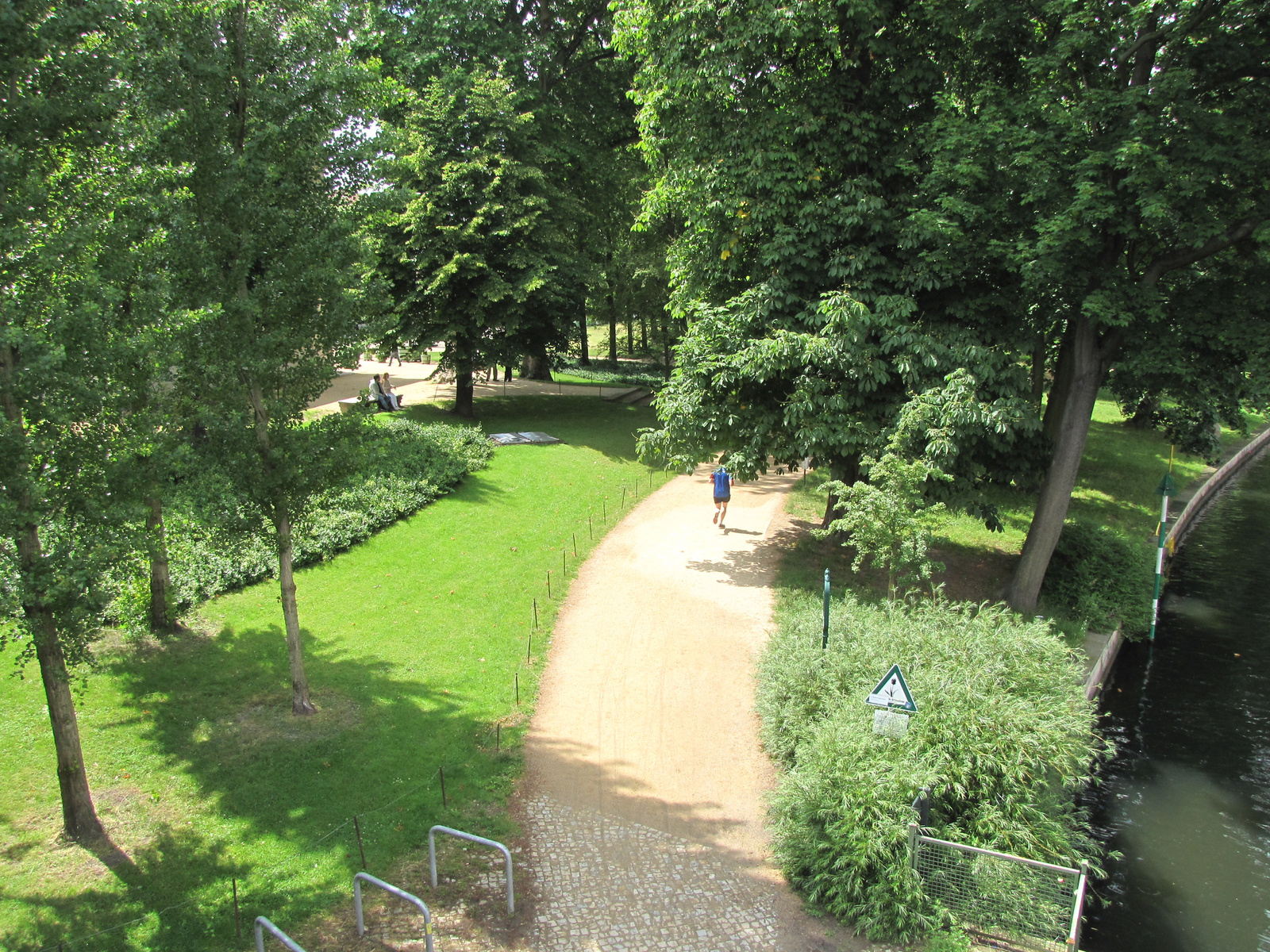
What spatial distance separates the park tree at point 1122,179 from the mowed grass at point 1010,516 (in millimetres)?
4102

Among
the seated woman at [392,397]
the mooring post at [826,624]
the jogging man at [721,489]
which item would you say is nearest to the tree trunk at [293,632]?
the mooring post at [826,624]

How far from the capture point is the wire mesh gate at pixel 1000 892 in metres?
8.50

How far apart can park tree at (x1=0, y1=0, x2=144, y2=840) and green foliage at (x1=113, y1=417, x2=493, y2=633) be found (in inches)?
31.3

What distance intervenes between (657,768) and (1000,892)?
4.29m

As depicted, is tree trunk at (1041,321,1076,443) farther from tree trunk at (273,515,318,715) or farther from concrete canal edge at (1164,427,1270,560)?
tree trunk at (273,515,318,715)

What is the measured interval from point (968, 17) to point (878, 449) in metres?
7.79

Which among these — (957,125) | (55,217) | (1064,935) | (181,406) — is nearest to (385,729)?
(181,406)

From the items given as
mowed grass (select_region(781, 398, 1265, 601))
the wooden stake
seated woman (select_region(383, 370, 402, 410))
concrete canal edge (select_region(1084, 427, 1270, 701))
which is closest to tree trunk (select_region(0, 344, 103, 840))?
the wooden stake

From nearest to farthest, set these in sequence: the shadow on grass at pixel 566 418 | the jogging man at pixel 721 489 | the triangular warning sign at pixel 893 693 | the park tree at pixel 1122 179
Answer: the triangular warning sign at pixel 893 693, the park tree at pixel 1122 179, the jogging man at pixel 721 489, the shadow on grass at pixel 566 418

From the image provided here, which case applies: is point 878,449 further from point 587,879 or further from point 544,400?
point 544,400

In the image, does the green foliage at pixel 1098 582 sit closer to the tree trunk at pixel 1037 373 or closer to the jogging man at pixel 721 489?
the tree trunk at pixel 1037 373

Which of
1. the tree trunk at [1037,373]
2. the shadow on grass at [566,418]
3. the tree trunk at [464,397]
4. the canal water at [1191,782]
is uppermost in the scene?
the tree trunk at [1037,373]

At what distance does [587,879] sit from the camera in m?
8.95

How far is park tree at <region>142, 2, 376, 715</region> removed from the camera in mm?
9492
